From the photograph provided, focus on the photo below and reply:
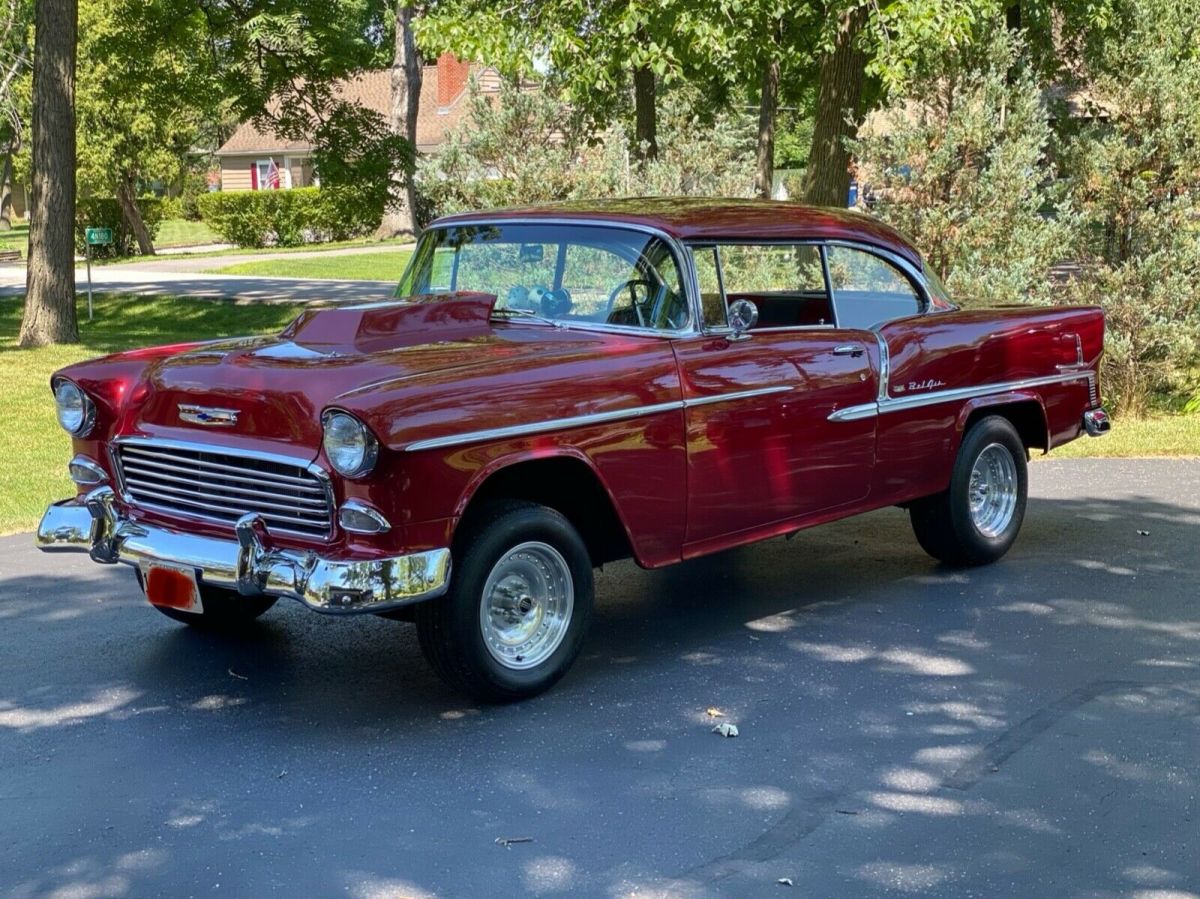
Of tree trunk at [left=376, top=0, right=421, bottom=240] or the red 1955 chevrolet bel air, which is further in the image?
tree trunk at [left=376, top=0, right=421, bottom=240]

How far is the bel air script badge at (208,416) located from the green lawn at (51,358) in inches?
147

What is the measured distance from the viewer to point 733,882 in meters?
3.94

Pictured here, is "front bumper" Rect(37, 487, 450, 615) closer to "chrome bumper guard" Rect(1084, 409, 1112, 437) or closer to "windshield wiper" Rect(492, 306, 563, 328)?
"windshield wiper" Rect(492, 306, 563, 328)

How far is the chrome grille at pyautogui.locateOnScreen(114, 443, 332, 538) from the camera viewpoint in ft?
16.2

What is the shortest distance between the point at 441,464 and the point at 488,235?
183 cm

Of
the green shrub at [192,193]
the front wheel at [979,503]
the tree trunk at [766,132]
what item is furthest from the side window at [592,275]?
the green shrub at [192,193]

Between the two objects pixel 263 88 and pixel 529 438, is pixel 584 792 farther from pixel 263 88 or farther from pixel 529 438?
pixel 263 88

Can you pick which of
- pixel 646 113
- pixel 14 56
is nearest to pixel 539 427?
pixel 646 113

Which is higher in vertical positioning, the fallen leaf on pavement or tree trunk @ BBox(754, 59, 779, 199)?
tree trunk @ BBox(754, 59, 779, 199)

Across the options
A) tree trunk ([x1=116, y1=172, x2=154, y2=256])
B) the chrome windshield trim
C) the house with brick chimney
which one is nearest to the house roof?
the house with brick chimney

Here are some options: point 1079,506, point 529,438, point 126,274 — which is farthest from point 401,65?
point 529,438

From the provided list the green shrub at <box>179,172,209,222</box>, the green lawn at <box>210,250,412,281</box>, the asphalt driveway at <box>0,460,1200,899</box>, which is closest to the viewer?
the asphalt driveway at <box>0,460,1200,899</box>

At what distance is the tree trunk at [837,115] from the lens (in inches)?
513

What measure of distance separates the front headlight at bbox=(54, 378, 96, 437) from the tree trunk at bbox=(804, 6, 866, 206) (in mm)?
8375
